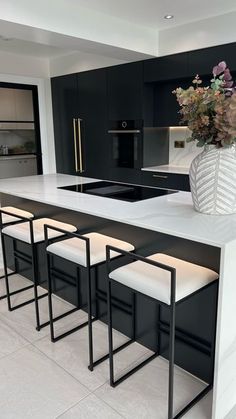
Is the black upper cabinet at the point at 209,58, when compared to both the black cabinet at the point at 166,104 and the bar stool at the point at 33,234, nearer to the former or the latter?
the black cabinet at the point at 166,104

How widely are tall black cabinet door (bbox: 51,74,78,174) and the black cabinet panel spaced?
4.88 feet

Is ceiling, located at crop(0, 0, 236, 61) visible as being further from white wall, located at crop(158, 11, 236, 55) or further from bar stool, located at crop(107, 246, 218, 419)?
bar stool, located at crop(107, 246, 218, 419)

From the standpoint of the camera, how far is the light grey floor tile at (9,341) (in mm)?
2223

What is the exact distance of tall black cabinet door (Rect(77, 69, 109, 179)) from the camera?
4.57m

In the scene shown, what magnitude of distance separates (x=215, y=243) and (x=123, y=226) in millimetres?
854

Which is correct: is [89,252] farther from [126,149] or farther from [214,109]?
[126,149]

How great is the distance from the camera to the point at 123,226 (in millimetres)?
2201

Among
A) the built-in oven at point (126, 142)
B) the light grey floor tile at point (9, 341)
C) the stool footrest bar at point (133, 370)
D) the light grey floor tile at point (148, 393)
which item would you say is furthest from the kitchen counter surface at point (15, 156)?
the light grey floor tile at point (148, 393)

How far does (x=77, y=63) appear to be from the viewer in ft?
16.1

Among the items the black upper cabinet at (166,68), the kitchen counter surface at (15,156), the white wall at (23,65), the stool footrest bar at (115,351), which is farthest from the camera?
the kitchen counter surface at (15,156)

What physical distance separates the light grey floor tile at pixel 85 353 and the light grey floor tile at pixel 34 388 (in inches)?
2.1

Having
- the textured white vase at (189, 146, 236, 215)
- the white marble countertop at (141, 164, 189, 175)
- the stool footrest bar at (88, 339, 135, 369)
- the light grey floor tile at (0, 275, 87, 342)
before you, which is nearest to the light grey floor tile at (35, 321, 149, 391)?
the stool footrest bar at (88, 339, 135, 369)

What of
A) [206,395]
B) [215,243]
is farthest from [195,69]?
[206,395]

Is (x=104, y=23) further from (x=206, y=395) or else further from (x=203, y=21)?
(x=206, y=395)
